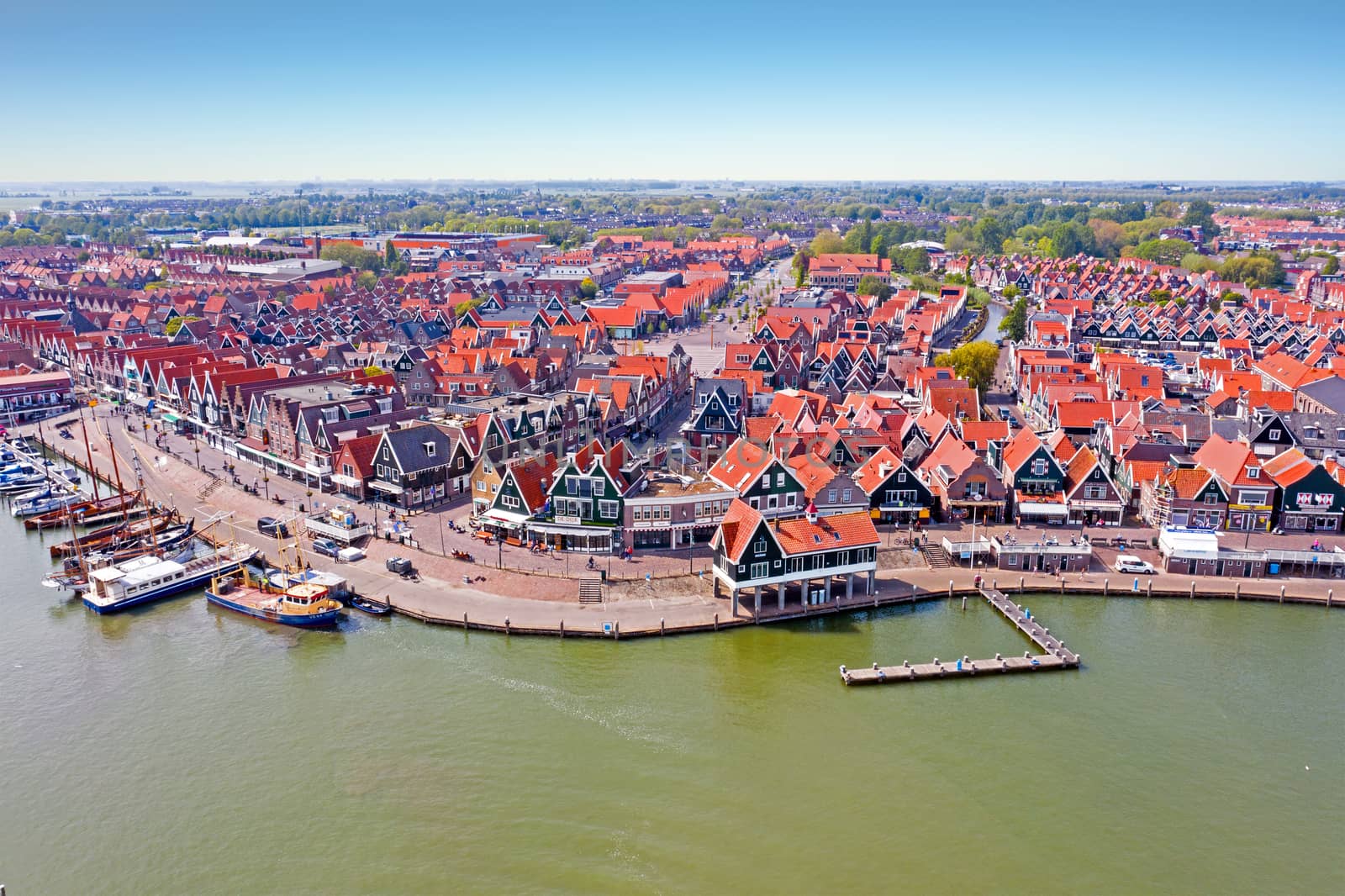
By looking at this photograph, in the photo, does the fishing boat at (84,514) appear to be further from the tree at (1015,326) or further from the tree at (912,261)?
the tree at (912,261)

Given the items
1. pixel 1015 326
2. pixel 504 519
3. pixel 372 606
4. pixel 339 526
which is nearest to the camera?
pixel 372 606

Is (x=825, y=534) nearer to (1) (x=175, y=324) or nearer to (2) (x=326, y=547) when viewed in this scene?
(2) (x=326, y=547)

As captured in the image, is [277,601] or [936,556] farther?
[936,556]

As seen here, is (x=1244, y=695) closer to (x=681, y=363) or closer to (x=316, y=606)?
(x=316, y=606)

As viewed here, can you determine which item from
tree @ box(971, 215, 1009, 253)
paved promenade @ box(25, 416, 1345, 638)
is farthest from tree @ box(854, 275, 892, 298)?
paved promenade @ box(25, 416, 1345, 638)

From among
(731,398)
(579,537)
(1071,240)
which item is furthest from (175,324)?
(1071,240)
